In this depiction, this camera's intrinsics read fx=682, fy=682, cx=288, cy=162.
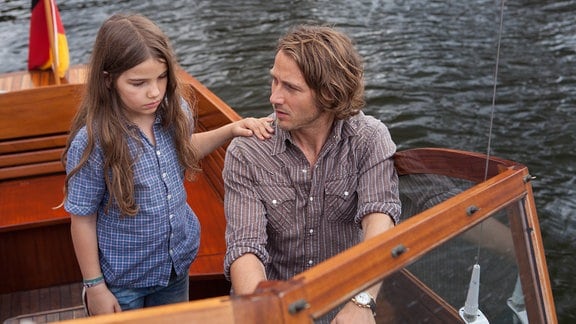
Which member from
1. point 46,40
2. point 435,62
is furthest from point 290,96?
point 435,62

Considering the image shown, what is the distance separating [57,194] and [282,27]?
6.03m

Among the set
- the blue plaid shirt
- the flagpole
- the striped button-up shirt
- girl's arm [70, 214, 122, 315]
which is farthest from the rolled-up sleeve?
the flagpole

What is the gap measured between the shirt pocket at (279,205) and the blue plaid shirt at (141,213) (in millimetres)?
252

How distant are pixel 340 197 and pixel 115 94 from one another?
695mm

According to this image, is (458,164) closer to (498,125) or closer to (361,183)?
(361,183)

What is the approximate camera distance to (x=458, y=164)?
187cm

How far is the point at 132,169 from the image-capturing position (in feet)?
6.02

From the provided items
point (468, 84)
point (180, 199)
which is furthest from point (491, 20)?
point (180, 199)

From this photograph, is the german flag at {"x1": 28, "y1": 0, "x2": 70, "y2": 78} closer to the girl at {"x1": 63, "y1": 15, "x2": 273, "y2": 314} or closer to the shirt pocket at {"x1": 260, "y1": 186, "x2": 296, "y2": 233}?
the girl at {"x1": 63, "y1": 15, "x2": 273, "y2": 314}

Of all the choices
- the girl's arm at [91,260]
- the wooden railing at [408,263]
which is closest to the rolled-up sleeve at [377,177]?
the wooden railing at [408,263]

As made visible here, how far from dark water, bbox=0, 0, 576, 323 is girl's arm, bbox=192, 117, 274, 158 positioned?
111 inches

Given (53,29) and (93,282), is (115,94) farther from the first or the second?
(53,29)

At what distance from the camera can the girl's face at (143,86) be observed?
175cm

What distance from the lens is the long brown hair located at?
5.72 ft
